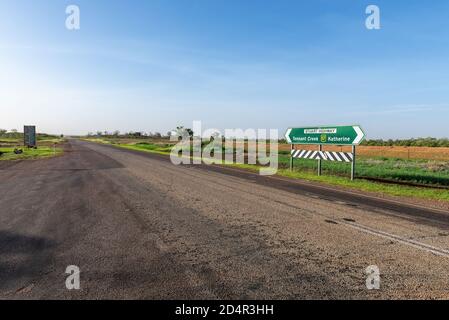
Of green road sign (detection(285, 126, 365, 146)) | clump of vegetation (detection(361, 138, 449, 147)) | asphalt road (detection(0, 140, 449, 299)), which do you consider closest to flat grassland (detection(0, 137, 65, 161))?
green road sign (detection(285, 126, 365, 146))

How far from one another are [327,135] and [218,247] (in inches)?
582

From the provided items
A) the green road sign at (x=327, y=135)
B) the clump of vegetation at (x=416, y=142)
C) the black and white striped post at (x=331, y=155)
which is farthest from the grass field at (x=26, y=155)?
the clump of vegetation at (x=416, y=142)

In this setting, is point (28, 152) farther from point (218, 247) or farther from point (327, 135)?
point (218, 247)

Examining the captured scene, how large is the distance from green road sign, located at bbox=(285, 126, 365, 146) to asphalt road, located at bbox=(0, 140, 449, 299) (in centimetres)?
725

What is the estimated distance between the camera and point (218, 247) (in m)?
5.62

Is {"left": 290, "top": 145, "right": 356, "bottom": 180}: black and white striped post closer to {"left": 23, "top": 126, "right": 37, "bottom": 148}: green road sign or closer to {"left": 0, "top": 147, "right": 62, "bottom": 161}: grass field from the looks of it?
{"left": 0, "top": 147, "right": 62, "bottom": 161}: grass field

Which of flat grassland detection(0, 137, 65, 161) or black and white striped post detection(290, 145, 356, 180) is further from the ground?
black and white striped post detection(290, 145, 356, 180)

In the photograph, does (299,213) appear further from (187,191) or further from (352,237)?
(187,191)

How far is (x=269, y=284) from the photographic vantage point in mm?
4168

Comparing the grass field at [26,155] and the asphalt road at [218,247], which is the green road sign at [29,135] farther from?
the asphalt road at [218,247]

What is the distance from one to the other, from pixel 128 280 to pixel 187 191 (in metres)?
7.61

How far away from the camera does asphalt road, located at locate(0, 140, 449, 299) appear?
4051 mm

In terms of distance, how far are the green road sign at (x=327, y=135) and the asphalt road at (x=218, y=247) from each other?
725 cm
